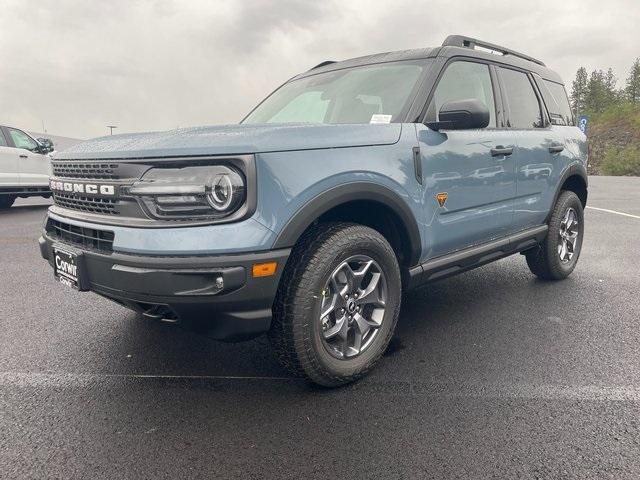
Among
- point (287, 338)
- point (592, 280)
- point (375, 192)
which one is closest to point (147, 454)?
point (287, 338)

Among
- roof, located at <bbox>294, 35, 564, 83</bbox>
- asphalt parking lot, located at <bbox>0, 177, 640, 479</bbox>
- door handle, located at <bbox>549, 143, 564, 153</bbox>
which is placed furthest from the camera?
door handle, located at <bbox>549, 143, 564, 153</bbox>

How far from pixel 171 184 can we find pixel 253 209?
1.19ft

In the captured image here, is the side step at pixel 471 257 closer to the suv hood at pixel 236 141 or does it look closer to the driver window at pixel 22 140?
the suv hood at pixel 236 141

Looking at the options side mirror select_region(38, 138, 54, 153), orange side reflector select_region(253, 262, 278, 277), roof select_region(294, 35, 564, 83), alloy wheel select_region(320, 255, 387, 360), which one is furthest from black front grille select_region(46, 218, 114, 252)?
side mirror select_region(38, 138, 54, 153)

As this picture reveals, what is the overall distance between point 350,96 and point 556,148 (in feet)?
6.28

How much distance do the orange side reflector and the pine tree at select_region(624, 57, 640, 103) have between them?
10600 centimetres

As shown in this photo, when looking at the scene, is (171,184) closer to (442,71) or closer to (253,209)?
(253,209)

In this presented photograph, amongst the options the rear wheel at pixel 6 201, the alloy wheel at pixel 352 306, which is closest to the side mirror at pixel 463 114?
the alloy wheel at pixel 352 306

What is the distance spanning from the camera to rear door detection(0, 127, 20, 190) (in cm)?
948

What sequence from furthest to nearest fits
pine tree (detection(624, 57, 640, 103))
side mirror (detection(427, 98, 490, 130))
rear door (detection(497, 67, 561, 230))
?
pine tree (detection(624, 57, 640, 103)) < rear door (detection(497, 67, 561, 230)) < side mirror (detection(427, 98, 490, 130))

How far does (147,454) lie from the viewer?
1.97 metres

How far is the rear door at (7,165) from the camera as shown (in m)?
9.48

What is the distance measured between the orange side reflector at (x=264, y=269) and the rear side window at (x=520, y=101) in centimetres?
238

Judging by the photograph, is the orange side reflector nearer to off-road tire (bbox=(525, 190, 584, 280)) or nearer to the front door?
the front door
